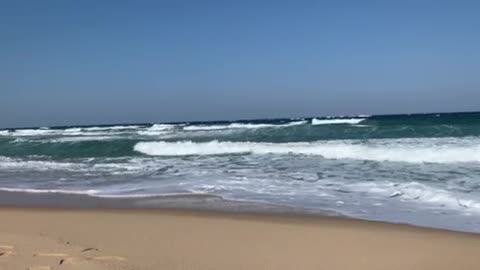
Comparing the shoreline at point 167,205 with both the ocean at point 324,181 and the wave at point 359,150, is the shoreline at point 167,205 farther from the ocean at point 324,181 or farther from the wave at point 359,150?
the wave at point 359,150

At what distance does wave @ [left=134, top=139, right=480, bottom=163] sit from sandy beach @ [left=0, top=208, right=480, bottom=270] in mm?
8355

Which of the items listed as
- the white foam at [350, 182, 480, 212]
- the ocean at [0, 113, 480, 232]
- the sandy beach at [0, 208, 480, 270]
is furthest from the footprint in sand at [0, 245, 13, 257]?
the white foam at [350, 182, 480, 212]

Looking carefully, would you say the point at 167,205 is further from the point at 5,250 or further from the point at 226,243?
the point at 5,250

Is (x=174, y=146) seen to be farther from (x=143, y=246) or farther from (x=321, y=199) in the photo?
(x=143, y=246)

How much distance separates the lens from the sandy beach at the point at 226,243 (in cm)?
410

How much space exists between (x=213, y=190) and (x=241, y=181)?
1140mm

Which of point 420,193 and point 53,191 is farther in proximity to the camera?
point 53,191

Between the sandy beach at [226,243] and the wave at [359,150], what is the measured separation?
8.36 metres

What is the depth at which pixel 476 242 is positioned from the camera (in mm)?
4812

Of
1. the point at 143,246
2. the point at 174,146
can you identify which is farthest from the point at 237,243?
the point at 174,146

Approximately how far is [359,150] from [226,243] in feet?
38.3

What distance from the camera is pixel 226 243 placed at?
16.0 feet

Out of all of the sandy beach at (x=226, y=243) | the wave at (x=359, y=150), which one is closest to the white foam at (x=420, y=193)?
the sandy beach at (x=226, y=243)

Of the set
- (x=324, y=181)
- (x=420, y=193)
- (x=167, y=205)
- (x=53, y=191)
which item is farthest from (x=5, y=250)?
(x=324, y=181)
